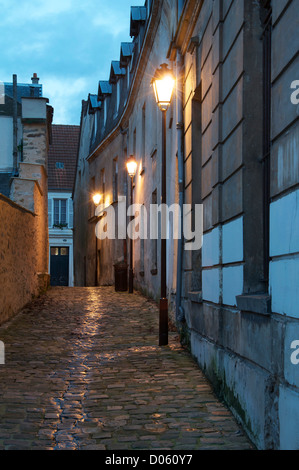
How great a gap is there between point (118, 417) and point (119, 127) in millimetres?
18687

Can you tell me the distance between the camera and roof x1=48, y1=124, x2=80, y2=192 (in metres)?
38.1

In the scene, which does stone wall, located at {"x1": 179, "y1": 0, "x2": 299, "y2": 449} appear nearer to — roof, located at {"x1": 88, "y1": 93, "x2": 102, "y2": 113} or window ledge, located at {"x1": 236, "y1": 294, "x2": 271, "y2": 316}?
window ledge, located at {"x1": 236, "y1": 294, "x2": 271, "y2": 316}

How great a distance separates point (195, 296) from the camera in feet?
24.3

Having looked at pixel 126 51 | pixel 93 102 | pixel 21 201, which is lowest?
pixel 21 201

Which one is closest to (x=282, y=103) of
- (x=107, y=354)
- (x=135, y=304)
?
(x=107, y=354)

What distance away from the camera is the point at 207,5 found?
→ 7145 millimetres

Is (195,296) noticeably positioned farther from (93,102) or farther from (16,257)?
(93,102)

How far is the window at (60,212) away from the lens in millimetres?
38178

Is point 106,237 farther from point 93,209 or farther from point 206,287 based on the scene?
point 206,287

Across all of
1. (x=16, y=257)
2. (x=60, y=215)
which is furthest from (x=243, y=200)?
(x=60, y=215)

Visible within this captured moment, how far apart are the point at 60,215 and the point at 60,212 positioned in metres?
0.20

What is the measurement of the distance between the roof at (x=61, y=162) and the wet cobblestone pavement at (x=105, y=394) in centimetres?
2784

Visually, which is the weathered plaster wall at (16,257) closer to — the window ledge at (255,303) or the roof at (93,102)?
the window ledge at (255,303)

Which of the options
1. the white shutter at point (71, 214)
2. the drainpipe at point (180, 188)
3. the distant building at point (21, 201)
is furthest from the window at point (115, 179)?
the white shutter at point (71, 214)
